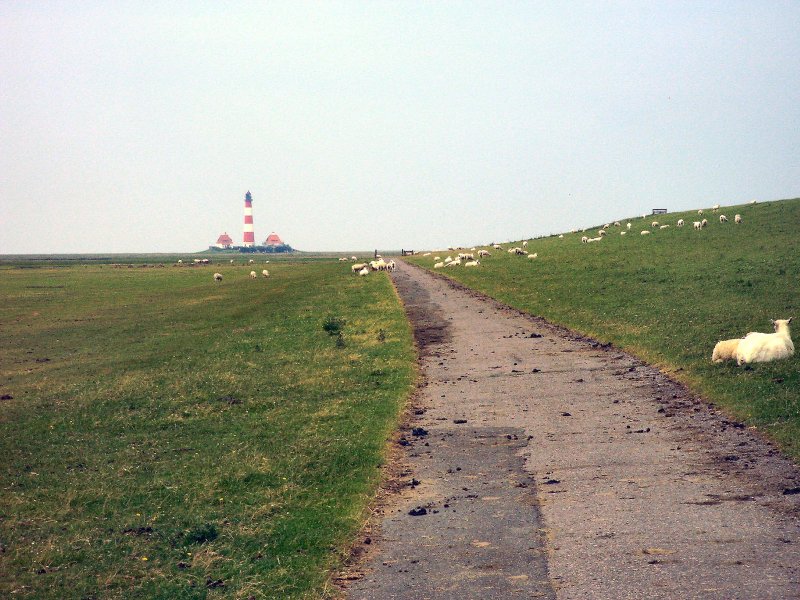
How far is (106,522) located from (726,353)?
1606cm

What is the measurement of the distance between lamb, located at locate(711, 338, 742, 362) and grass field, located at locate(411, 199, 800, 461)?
1.14 ft

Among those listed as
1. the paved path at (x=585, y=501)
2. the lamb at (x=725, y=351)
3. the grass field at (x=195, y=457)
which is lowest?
the grass field at (x=195, y=457)

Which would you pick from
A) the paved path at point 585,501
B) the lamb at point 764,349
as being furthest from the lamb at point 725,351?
the paved path at point 585,501

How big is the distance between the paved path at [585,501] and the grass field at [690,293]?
1.32 meters

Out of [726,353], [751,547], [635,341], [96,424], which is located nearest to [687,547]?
[751,547]

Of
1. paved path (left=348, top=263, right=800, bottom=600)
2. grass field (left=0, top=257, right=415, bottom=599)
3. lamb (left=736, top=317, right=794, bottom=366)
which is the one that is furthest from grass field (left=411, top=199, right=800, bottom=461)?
grass field (left=0, top=257, right=415, bottom=599)

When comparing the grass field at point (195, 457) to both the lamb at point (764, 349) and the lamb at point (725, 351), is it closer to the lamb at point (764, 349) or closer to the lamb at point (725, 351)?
the lamb at point (725, 351)

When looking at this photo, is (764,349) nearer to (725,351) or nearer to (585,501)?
(725,351)

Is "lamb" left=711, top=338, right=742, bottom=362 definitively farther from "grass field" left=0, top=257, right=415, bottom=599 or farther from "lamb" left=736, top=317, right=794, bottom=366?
"grass field" left=0, top=257, right=415, bottom=599

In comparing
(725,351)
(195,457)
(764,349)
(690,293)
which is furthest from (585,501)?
(690,293)

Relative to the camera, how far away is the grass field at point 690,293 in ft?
57.0

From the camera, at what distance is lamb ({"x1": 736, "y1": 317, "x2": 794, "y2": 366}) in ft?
63.7

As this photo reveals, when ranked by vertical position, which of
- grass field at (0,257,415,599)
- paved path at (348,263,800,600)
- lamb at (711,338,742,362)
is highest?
lamb at (711,338,742,362)

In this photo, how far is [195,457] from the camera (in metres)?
14.9
